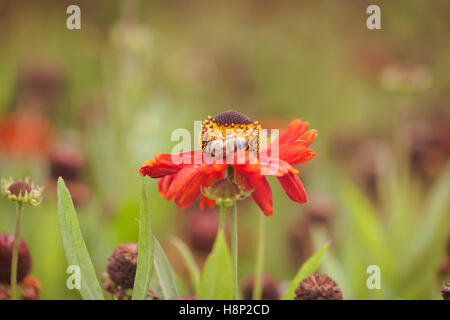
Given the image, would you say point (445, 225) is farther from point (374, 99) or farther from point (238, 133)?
point (374, 99)

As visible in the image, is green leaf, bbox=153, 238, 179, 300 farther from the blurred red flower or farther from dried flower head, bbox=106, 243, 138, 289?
the blurred red flower

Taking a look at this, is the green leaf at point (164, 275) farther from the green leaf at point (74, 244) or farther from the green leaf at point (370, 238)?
the green leaf at point (370, 238)

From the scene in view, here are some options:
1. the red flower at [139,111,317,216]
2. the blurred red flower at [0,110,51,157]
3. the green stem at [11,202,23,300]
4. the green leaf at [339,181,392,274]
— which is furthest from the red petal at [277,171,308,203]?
the blurred red flower at [0,110,51,157]

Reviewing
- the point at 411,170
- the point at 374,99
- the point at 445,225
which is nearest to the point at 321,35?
the point at 374,99

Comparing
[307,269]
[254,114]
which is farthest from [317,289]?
[254,114]

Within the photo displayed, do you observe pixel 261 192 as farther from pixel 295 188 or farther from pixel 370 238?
pixel 370 238
